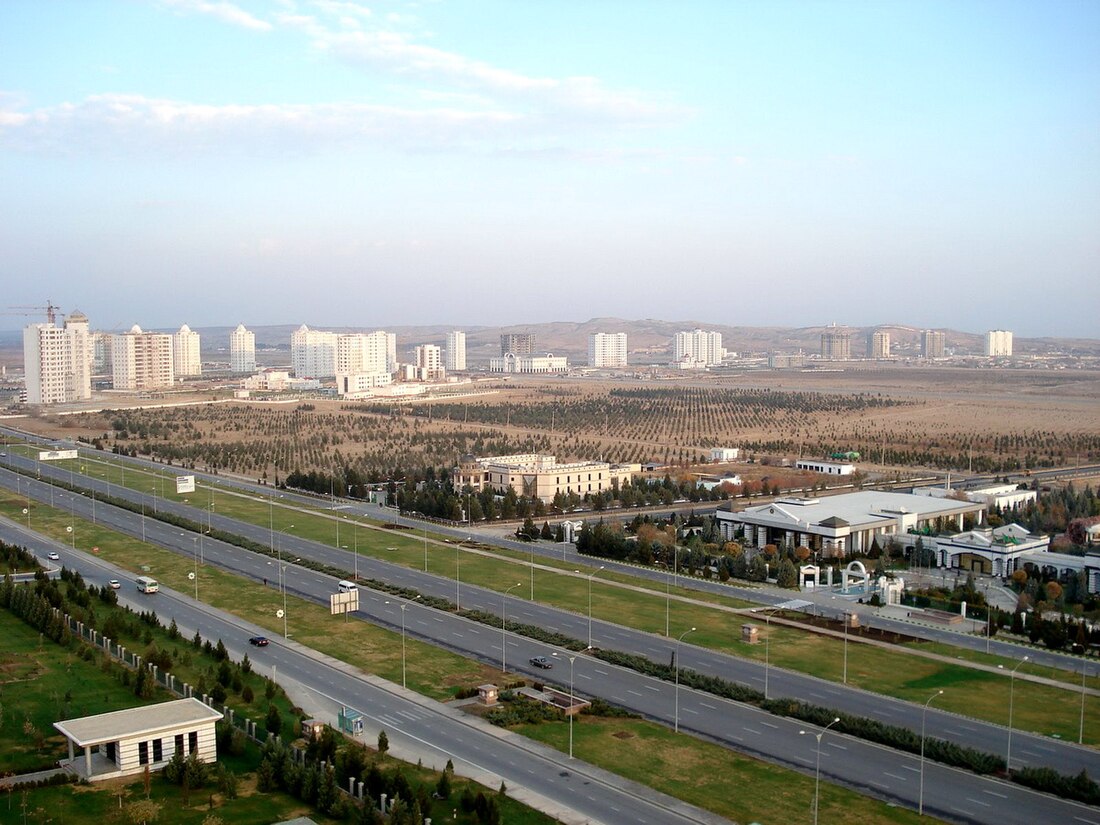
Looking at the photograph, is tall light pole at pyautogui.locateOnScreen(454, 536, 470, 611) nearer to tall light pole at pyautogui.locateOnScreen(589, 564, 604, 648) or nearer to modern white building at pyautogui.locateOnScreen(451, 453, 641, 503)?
tall light pole at pyautogui.locateOnScreen(589, 564, 604, 648)

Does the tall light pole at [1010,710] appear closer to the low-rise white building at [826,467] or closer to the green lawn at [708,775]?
the green lawn at [708,775]

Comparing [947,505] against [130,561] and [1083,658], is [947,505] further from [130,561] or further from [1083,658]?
[130,561]

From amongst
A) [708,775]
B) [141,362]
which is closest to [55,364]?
[141,362]

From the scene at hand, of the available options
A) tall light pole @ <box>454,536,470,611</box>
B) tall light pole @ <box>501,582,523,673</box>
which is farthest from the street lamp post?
tall light pole @ <box>454,536,470,611</box>

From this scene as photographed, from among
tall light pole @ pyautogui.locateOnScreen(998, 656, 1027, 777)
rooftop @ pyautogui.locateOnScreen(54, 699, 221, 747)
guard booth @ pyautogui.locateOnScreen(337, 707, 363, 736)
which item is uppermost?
rooftop @ pyautogui.locateOnScreen(54, 699, 221, 747)

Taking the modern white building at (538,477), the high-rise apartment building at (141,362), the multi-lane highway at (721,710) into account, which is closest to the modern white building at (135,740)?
the multi-lane highway at (721,710)

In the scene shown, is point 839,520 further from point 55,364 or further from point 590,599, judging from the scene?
point 55,364
